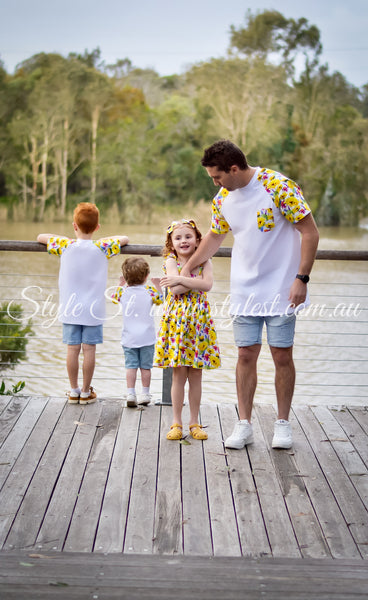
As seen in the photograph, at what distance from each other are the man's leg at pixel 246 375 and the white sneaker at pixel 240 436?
4cm

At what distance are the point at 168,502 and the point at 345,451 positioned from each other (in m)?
0.92

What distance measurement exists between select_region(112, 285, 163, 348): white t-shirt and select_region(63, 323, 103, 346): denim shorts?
154 millimetres

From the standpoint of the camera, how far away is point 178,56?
105 ft

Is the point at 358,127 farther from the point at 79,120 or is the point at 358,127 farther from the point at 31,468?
the point at 31,468

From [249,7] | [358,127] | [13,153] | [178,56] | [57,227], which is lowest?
[57,227]

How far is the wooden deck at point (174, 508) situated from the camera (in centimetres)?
181

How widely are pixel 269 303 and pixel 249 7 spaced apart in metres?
32.5

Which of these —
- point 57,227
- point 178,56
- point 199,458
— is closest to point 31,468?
point 199,458

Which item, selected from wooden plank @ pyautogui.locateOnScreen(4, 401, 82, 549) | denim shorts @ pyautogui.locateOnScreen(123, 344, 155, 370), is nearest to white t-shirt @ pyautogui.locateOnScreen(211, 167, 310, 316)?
denim shorts @ pyautogui.locateOnScreen(123, 344, 155, 370)

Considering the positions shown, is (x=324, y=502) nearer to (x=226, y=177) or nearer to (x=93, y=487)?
(x=93, y=487)

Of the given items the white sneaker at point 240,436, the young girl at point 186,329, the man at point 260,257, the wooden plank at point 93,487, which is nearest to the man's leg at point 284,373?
the man at point 260,257

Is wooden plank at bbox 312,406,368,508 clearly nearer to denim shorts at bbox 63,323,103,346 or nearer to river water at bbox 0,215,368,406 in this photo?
denim shorts at bbox 63,323,103,346

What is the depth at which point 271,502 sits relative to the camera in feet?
7.57

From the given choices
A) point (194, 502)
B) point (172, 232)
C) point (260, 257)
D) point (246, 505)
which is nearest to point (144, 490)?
point (194, 502)
